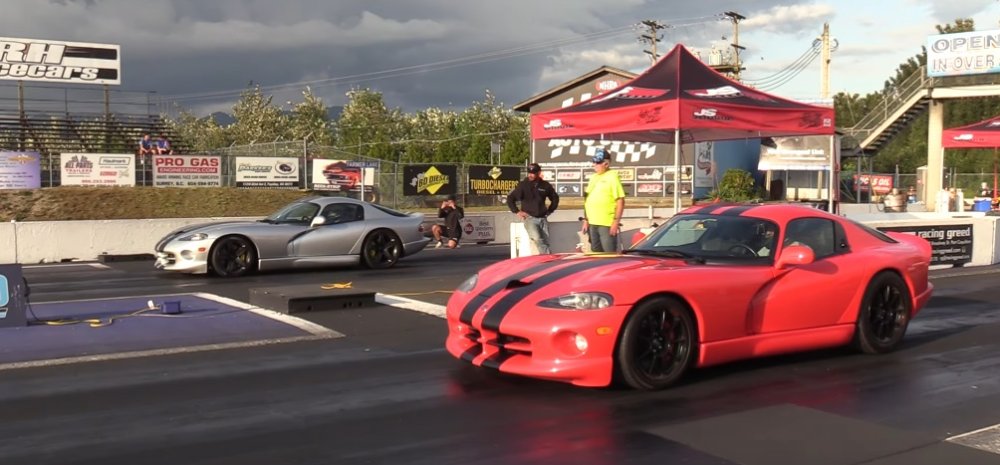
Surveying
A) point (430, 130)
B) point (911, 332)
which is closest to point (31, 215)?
point (911, 332)

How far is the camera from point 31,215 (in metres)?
28.3

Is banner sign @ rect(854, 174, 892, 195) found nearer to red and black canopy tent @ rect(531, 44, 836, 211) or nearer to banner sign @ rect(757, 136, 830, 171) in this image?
banner sign @ rect(757, 136, 830, 171)

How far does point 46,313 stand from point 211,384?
422 cm

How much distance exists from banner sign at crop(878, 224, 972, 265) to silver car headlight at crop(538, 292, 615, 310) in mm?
11485

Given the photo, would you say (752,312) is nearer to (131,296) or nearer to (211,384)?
(211,384)

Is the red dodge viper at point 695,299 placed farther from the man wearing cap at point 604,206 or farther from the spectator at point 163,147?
the spectator at point 163,147

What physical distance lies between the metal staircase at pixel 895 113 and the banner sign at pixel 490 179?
1673 centimetres

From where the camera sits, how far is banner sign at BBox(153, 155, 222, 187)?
34.1 meters

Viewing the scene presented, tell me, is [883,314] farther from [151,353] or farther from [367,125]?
[367,125]

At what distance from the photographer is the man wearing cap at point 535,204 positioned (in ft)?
40.9

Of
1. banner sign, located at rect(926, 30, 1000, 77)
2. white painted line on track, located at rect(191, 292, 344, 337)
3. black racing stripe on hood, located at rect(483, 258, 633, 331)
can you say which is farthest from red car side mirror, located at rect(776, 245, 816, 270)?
banner sign, located at rect(926, 30, 1000, 77)

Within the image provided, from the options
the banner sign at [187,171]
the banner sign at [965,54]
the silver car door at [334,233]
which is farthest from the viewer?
the banner sign at [965,54]

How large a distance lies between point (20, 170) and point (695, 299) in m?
30.5

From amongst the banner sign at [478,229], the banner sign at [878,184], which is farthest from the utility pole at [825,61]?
the banner sign at [478,229]
